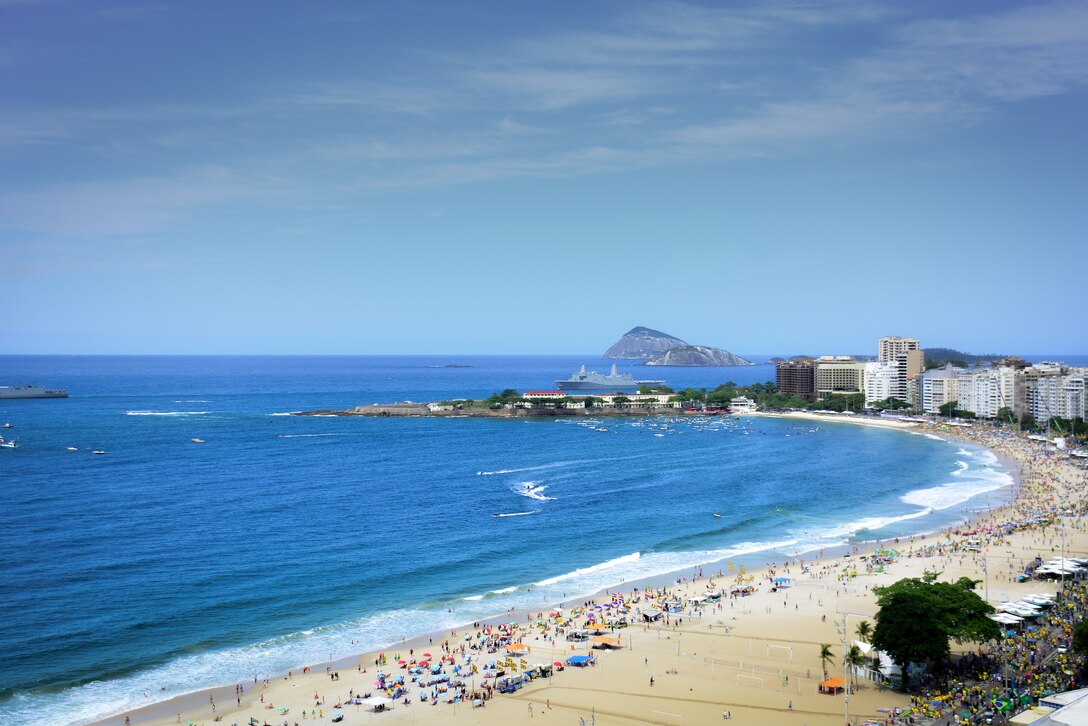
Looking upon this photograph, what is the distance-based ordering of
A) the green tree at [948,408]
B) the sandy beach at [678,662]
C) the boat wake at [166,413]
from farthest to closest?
the green tree at [948,408]
the boat wake at [166,413]
the sandy beach at [678,662]

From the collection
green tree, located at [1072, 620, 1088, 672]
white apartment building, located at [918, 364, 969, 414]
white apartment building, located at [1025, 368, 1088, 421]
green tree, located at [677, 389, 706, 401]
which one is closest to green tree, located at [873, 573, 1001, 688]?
green tree, located at [1072, 620, 1088, 672]

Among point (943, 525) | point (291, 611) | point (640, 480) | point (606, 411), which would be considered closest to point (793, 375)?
point (606, 411)

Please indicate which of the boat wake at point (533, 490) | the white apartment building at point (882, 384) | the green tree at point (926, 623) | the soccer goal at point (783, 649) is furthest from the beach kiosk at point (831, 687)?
the white apartment building at point (882, 384)

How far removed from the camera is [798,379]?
7087 inches

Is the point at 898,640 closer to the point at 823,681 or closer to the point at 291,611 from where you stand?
the point at 823,681

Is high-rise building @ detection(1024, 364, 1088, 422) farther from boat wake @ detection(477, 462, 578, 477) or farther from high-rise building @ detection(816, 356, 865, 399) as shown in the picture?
boat wake @ detection(477, 462, 578, 477)

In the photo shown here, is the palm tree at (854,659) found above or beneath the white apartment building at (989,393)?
beneath

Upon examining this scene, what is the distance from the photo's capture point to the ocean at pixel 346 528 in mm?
34625

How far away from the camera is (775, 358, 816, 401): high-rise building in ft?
587

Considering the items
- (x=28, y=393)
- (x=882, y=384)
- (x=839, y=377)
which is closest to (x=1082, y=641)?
(x=882, y=384)

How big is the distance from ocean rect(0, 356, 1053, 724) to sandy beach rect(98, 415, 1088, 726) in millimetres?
2089

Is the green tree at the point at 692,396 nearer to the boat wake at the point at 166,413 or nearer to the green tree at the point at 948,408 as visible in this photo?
the green tree at the point at 948,408

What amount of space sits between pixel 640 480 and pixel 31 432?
8045 centimetres

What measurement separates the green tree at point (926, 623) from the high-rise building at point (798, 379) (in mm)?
151743
